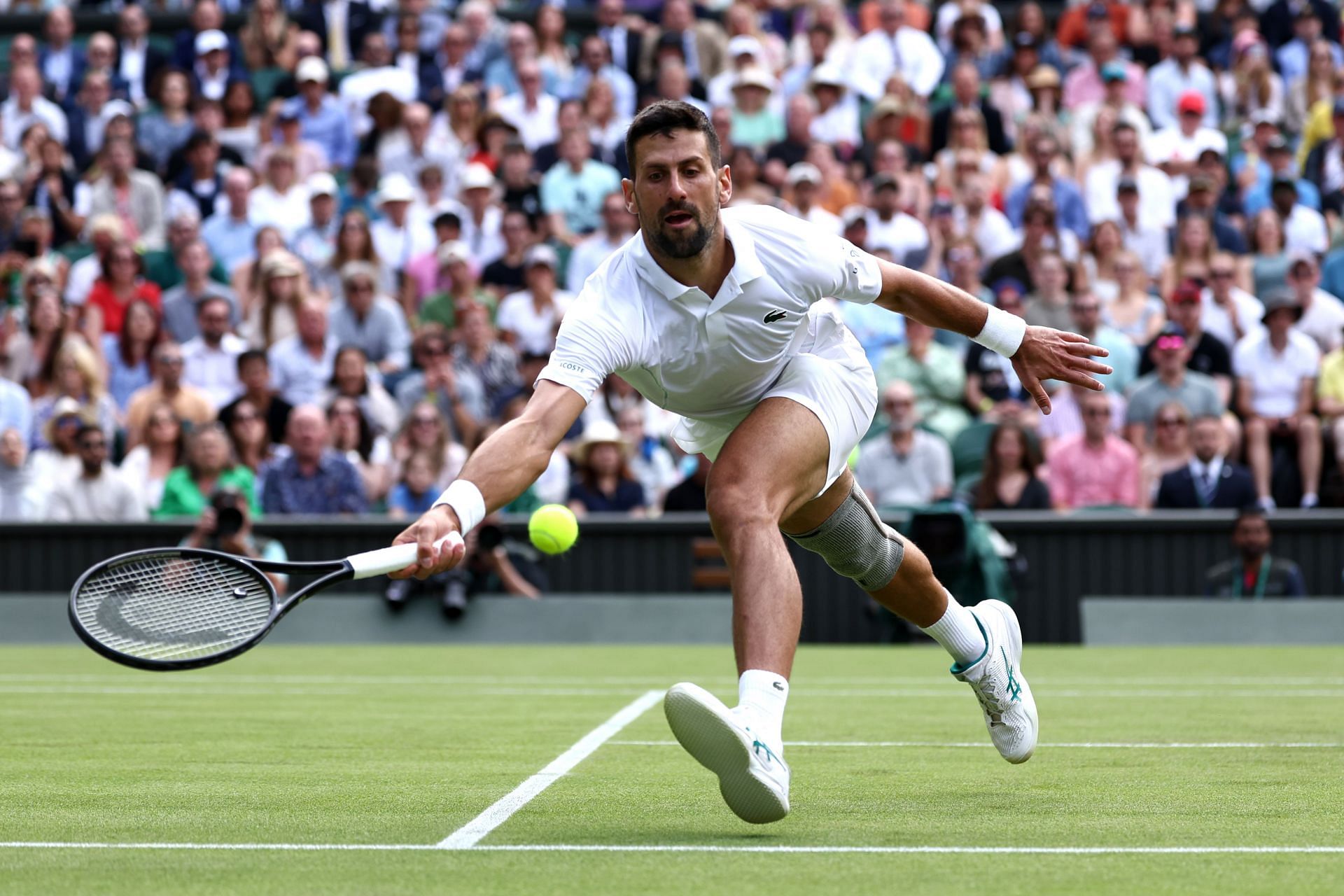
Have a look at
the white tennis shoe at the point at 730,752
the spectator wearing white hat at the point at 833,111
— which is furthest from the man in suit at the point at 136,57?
the white tennis shoe at the point at 730,752

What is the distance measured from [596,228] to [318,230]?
227 centimetres

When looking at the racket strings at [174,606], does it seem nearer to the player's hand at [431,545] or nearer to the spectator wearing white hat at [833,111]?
the player's hand at [431,545]

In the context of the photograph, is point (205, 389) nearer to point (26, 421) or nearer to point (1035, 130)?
point (26, 421)

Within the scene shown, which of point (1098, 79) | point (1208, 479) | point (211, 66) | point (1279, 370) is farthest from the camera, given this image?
point (211, 66)

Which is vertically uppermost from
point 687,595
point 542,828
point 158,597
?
point 158,597

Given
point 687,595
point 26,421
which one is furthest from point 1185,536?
point 26,421

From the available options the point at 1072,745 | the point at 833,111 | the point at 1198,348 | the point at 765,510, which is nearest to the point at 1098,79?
the point at 833,111

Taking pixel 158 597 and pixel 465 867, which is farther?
pixel 158 597

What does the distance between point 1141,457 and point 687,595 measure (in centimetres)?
333

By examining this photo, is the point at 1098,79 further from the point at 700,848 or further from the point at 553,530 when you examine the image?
the point at 700,848

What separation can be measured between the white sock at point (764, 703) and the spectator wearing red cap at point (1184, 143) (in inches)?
472

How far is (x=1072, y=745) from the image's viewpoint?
6609 millimetres

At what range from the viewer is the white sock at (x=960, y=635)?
5.75 m

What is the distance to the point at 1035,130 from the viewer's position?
15.7 metres
